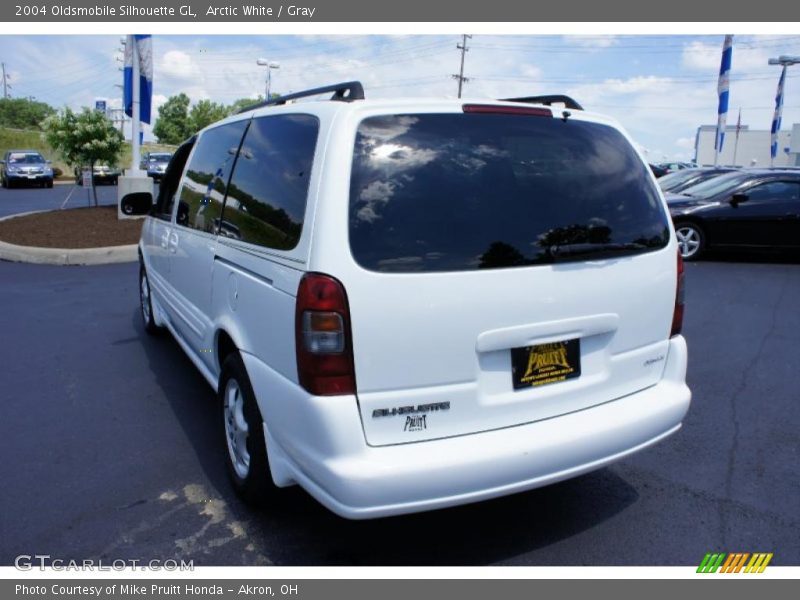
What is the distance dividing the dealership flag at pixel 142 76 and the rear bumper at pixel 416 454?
463 inches

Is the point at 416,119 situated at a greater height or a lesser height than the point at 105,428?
greater

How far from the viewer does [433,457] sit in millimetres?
2379

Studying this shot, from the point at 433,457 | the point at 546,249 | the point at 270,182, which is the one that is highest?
the point at 270,182

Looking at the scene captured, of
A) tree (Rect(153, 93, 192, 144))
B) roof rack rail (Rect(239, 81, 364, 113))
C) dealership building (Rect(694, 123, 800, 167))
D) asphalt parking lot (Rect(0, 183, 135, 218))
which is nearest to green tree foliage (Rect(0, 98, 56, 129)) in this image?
tree (Rect(153, 93, 192, 144))

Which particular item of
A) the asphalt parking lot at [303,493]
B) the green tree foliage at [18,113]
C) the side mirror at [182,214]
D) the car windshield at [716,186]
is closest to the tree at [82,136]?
the asphalt parking lot at [303,493]

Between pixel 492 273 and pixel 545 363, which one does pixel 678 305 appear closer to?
pixel 545 363

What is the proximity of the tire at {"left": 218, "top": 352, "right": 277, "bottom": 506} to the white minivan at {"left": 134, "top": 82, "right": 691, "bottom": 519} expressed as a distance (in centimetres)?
1

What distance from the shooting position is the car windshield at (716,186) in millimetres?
11008

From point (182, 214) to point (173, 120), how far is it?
98394mm

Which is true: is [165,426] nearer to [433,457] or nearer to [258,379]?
[258,379]

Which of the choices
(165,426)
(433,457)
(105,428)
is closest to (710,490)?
(433,457)

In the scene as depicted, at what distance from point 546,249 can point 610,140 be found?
31.1 inches

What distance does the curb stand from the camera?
988 centimetres

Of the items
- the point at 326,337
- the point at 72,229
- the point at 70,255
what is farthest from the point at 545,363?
the point at 72,229
